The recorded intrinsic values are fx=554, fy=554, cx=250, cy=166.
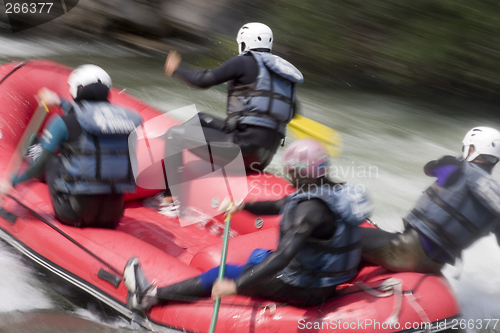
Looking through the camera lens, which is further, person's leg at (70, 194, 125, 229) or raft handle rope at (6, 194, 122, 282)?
person's leg at (70, 194, 125, 229)

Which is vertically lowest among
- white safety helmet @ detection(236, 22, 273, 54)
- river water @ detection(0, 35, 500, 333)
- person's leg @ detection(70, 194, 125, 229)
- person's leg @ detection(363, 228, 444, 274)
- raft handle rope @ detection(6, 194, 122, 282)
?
river water @ detection(0, 35, 500, 333)

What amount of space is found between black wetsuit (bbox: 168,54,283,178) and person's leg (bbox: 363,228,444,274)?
3.85 ft

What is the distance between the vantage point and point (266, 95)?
3760 millimetres

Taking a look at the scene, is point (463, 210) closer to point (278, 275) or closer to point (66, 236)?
point (278, 275)

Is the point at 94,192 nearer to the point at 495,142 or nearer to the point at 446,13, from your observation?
the point at 495,142

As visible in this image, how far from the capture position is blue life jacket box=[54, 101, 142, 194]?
2.94 metres

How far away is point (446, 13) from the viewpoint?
802cm

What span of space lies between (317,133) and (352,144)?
341 cm

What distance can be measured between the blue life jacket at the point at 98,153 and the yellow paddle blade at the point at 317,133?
1.28m

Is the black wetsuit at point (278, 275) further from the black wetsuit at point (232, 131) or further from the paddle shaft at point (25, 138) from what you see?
the paddle shaft at point (25, 138)

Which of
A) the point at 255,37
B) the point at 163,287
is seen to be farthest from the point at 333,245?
the point at 255,37

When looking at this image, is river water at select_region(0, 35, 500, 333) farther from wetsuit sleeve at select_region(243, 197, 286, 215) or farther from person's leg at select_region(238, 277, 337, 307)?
wetsuit sleeve at select_region(243, 197, 286, 215)

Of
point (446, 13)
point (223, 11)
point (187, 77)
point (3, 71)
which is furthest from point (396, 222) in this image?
point (223, 11)

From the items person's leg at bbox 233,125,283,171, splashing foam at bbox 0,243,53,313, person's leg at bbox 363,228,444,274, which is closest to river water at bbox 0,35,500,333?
splashing foam at bbox 0,243,53,313
